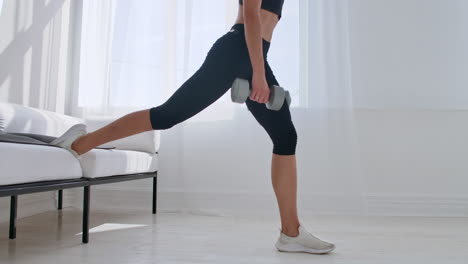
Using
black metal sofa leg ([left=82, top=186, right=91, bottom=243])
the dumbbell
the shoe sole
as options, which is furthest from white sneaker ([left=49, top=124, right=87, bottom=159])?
the shoe sole

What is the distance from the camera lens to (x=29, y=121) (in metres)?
2.22

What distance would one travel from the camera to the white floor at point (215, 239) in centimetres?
166

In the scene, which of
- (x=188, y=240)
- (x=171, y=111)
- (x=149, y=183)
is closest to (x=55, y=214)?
(x=149, y=183)

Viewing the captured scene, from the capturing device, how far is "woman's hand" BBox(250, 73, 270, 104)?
1.61m

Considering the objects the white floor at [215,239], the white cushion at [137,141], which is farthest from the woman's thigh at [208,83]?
the white cushion at [137,141]

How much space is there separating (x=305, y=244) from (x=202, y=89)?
713 mm

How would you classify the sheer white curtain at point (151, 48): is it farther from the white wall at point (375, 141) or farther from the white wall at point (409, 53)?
the white wall at point (409, 53)

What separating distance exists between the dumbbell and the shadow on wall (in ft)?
5.05

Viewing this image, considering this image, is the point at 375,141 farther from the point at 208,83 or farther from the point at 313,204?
the point at 208,83

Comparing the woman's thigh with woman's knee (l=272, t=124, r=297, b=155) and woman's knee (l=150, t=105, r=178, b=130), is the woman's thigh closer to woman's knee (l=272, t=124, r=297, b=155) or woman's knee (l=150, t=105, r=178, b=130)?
woman's knee (l=150, t=105, r=178, b=130)

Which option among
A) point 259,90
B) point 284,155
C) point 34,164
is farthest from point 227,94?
point 34,164

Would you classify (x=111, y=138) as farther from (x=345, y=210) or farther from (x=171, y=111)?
(x=345, y=210)

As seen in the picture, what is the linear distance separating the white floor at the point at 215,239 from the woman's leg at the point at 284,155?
149 mm

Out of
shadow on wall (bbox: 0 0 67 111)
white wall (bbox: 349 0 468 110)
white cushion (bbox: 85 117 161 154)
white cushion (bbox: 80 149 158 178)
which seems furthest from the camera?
white wall (bbox: 349 0 468 110)
